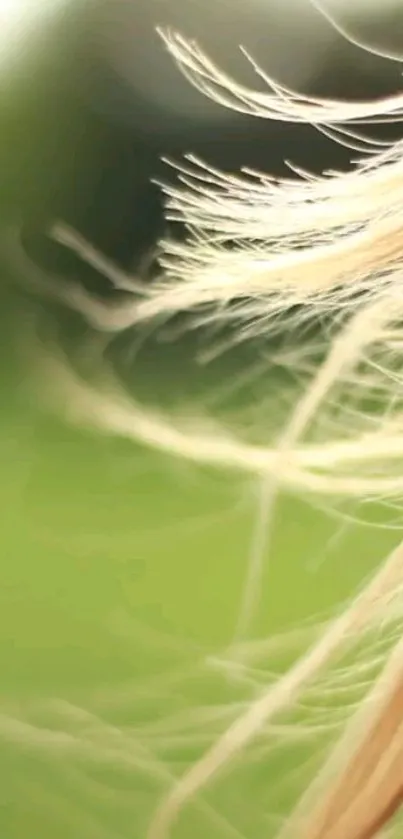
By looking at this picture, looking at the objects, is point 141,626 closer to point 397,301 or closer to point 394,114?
point 397,301

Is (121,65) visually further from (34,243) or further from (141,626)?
(141,626)

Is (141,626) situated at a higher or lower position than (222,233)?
lower

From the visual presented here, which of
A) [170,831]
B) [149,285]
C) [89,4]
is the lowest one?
[170,831]

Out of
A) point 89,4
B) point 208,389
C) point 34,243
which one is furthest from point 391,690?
point 89,4

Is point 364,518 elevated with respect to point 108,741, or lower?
elevated

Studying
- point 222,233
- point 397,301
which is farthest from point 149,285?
point 397,301

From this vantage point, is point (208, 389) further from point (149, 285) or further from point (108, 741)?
point (108, 741)
